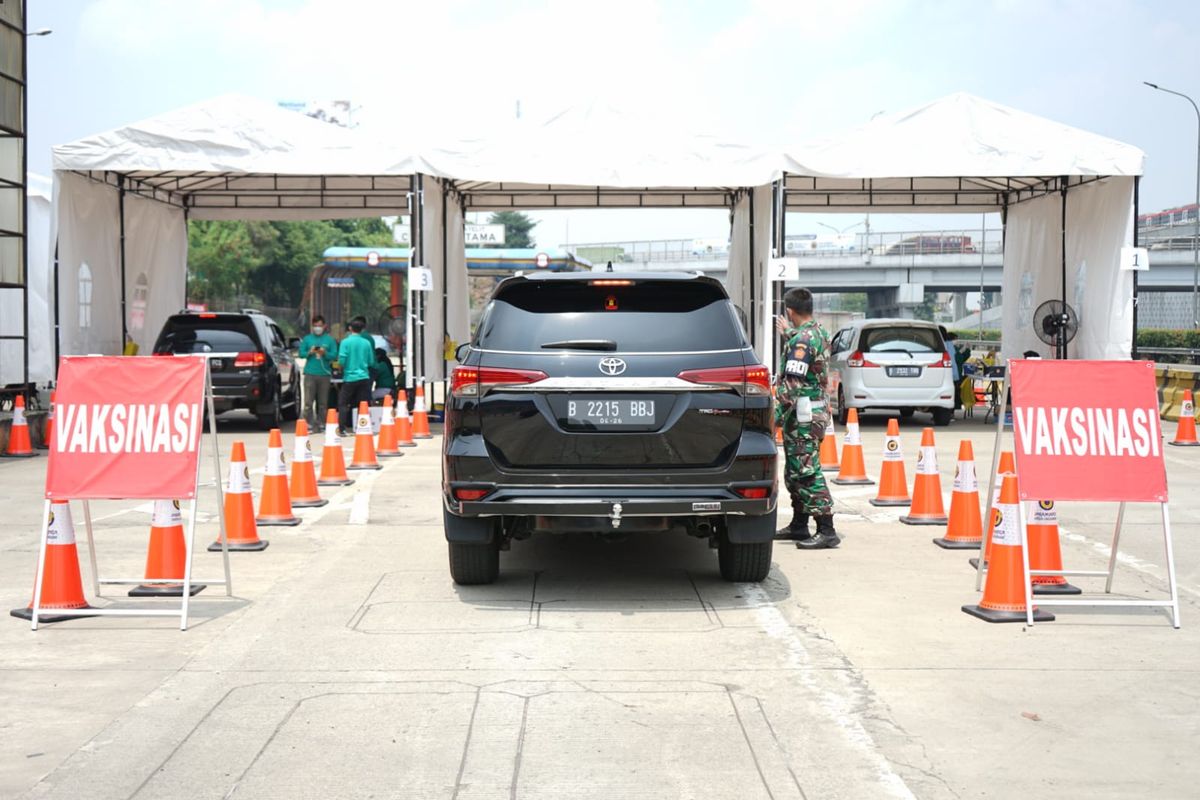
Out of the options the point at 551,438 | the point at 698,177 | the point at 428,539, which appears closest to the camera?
the point at 551,438

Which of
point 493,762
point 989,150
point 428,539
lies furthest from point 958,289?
point 493,762

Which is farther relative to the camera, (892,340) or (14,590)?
(892,340)

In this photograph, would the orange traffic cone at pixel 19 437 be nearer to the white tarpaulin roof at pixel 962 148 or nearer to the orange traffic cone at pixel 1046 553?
the white tarpaulin roof at pixel 962 148

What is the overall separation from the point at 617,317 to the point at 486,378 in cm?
84

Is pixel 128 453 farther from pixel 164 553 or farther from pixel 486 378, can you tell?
pixel 486 378

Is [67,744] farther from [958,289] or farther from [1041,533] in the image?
[958,289]

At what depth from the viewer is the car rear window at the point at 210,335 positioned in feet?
66.1

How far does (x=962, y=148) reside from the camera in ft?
67.7

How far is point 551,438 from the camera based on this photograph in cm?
734

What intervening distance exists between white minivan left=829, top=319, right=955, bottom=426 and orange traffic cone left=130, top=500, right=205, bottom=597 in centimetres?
1406

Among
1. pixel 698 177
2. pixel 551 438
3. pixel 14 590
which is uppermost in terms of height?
pixel 698 177

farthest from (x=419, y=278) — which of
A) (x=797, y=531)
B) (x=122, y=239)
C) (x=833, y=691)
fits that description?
(x=833, y=691)

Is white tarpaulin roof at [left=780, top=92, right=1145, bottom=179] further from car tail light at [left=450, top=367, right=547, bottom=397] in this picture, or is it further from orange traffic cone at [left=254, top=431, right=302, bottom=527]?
car tail light at [left=450, top=367, right=547, bottom=397]

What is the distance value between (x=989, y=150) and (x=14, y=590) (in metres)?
16.4
